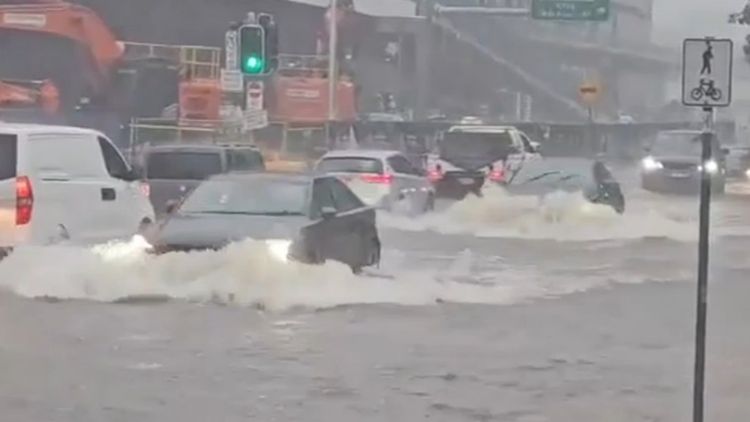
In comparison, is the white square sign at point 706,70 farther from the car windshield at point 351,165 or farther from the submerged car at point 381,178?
the car windshield at point 351,165

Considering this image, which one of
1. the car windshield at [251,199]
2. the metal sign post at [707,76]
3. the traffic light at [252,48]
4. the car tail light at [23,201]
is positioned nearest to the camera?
the metal sign post at [707,76]

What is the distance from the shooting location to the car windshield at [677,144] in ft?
154

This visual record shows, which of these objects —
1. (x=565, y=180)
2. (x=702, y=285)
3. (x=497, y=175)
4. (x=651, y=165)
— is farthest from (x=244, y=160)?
(x=651, y=165)

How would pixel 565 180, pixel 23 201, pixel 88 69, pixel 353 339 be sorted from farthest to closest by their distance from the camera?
1. pixel 88 69
2. pixel 565 180
3. pixel 23 201
4. pixel 353 339

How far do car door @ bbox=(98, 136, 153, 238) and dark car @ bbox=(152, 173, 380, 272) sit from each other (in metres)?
1.07

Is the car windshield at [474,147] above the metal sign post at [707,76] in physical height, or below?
below

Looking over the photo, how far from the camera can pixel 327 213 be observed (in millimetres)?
18156

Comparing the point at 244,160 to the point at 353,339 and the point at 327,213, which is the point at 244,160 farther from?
the point at 353,339

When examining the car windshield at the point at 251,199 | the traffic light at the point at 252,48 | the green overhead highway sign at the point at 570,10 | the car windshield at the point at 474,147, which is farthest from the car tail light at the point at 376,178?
the green overhead highway sign at the point at 570,10

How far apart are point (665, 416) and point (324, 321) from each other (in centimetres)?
504

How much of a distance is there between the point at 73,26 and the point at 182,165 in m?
20.4

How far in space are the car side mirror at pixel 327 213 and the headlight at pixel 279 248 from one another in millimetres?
946

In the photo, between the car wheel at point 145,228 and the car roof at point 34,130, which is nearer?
the car wheel at point 145,228

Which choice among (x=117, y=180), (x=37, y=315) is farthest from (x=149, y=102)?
(x=37, y=315)
